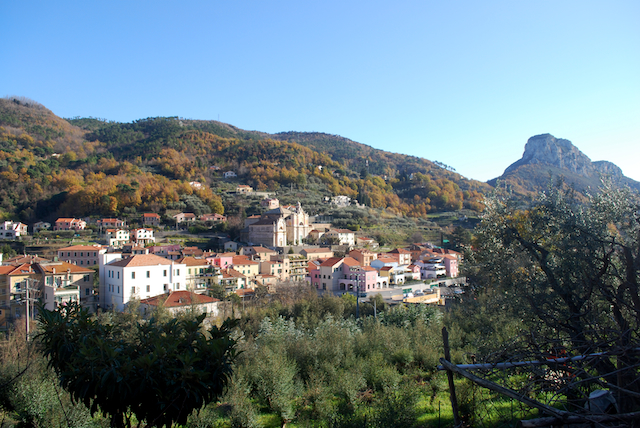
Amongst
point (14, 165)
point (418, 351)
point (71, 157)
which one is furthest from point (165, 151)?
point (418, 351)

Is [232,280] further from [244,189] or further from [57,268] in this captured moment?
[244,189]

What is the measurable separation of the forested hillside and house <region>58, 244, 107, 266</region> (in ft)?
71.2

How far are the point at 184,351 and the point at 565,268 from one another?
471cm

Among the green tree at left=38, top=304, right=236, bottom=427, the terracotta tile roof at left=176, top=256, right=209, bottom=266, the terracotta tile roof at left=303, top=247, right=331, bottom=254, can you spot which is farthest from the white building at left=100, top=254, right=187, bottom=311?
the green tree at left=38, top=304, right=236, bottom=427

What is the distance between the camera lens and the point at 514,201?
6715 millimetres

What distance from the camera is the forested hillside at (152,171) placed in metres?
56.0

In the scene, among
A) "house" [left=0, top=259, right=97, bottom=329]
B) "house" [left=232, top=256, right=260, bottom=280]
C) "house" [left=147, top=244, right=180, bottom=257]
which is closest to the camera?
"house" [left=0, top=259, right=97, bottom=329]

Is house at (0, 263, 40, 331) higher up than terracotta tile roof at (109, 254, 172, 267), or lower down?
lower down

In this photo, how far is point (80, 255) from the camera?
32.0 m

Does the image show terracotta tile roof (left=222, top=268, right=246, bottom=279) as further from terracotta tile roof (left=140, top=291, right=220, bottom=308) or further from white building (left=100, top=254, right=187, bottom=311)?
terracotta tile roof (left=140, top=291, right=220, bottom=308)

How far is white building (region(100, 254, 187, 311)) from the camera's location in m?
21.9

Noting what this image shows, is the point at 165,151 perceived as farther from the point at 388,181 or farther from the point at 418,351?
the point at 418,351

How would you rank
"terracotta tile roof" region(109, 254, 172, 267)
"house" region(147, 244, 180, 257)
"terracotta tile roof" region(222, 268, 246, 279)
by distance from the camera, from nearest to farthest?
"terracotta tile roof" region(109, 254, 172, 267) < "terracotta tile roof" region(222, 268, 246, 279) < "house" region(147, 244, 180, 257)

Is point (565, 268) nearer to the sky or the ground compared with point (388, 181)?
nearer to the ground
